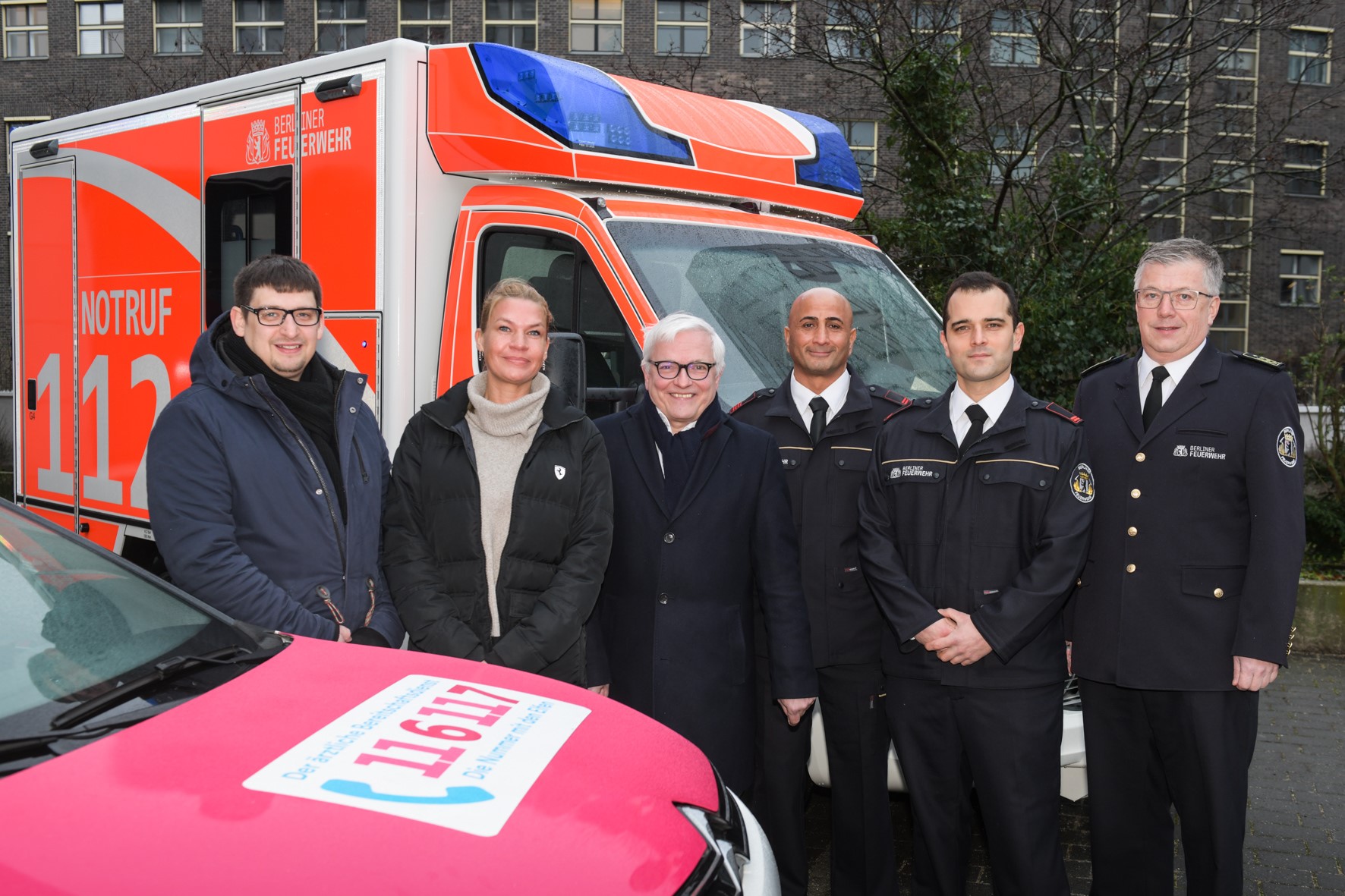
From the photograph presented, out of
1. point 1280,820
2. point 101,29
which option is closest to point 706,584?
point 1280,820

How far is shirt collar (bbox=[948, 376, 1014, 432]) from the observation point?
3.30 metres

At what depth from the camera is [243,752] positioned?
2.00 meters

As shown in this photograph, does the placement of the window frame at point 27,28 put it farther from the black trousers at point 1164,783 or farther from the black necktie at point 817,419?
the black trousers at point 1164,783


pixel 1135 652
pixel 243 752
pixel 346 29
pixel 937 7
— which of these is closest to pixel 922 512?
pixel 1135 652

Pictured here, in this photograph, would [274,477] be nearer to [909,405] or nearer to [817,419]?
[817,419]

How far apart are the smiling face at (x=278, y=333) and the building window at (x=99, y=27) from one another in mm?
33116

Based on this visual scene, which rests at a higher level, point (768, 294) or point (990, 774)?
point (768, 294)

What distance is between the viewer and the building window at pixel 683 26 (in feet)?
99.1

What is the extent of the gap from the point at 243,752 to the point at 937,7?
974 centimetres

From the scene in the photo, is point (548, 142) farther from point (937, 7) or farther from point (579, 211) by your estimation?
point (937, 7)

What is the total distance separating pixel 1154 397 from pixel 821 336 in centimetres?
96

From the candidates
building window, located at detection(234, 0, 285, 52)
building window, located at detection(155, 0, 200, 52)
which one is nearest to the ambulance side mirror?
building window, located at detection(234, 0, 285, 52)

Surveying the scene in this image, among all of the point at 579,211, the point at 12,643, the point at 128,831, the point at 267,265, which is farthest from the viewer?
the point at 579,211

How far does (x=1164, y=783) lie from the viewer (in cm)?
336
